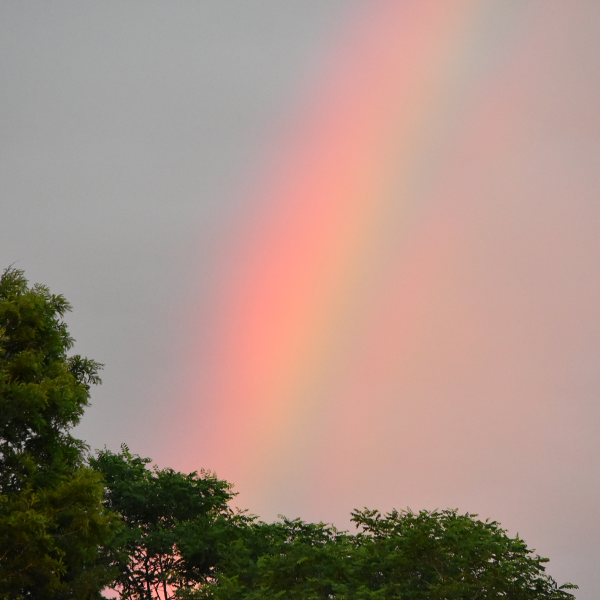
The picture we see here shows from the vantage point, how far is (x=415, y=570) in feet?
81.5

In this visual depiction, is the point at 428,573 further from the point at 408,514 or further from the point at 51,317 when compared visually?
the point at 51,317

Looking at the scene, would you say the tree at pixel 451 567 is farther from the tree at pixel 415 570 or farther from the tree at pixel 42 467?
the tree at pixel 42 467

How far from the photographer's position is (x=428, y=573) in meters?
24.6

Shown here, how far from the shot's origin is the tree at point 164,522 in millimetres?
33188

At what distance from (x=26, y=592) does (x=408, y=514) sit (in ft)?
43.9

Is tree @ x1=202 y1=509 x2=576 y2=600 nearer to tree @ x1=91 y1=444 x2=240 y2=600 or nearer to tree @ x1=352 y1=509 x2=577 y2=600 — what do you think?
tree @ x1=352 y1=509 x2=577 y2=600

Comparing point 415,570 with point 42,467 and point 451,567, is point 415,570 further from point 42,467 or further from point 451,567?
point 42,467

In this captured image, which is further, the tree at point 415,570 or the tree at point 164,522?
the tree at point 164,522

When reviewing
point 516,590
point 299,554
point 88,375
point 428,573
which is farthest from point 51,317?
point 516,590

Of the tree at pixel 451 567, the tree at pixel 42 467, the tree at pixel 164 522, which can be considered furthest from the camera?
the tree at pixel 164 522

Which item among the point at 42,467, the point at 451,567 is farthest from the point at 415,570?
the point at 42,467

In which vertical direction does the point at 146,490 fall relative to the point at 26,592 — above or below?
above

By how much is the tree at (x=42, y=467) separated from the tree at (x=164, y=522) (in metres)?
9.63

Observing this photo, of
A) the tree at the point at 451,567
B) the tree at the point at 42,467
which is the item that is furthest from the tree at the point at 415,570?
the tree at the point at 42,467
